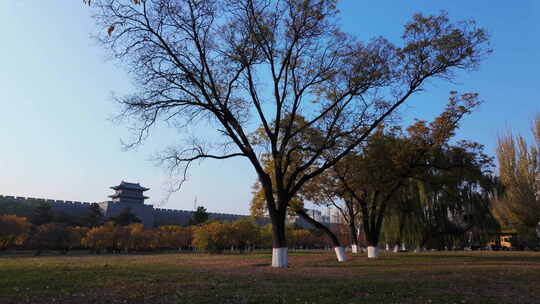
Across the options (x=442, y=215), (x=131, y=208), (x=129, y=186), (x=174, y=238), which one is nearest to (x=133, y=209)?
(x=131, y=208)

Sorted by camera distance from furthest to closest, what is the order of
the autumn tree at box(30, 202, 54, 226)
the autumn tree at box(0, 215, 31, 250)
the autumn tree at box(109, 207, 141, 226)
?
1. the autumn tree at box(109, 207, 141, 226)
2. the autumn tree at box(30, 202, 54, 226)
3. the autumn tree at box(0, 215, 31, 250)

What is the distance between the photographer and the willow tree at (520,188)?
86.9ft

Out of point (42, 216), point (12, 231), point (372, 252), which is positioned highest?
point (42, 216)

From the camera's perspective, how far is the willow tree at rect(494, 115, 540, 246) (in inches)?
1043

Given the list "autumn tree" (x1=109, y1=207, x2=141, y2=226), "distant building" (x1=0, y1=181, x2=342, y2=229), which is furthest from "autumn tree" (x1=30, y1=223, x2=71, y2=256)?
"distant building" (x1=0, y1=181, x2=342, y2=229)

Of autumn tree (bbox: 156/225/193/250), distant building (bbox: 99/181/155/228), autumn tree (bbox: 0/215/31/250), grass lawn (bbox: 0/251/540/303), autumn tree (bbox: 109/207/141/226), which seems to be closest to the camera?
grass lawn (bbox: 0/251/540/303)

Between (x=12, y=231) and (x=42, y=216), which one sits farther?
(x=42, y=216)

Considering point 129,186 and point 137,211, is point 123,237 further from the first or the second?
point 129,186

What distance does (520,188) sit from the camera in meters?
26.8

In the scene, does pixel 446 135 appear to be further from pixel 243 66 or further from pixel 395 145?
pixel 243 66

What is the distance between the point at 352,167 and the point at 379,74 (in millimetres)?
5273

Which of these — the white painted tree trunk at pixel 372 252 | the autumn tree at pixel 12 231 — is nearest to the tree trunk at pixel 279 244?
the white painted tree trunk at pixel 372 252

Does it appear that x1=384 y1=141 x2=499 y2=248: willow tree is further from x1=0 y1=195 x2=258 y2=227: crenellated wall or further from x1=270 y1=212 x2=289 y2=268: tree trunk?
x1=0 y1=195 x2=258 y2=227: crenellated wall

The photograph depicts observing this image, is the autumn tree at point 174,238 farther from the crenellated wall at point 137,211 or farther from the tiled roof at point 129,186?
the tiled roof at point 129,186
